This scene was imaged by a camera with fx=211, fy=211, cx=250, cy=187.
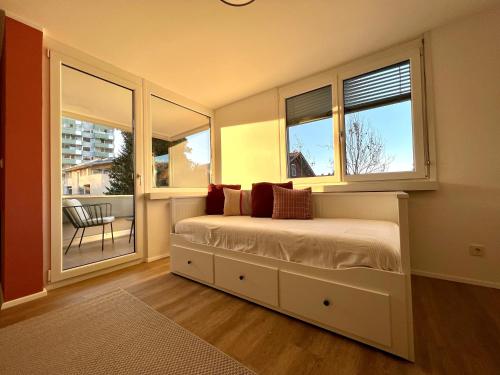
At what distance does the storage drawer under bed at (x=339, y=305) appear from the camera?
109 centimetres

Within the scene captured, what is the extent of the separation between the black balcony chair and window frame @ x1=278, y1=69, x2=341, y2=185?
7.73 feet

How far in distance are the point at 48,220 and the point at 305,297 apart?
7.50 ft

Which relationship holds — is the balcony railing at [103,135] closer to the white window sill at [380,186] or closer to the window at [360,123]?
the window at [360,123]

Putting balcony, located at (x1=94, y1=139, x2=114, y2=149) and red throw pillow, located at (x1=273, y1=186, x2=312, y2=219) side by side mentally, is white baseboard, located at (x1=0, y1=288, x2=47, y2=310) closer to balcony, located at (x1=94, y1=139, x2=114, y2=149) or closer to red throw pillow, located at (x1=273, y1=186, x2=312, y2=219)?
balcony, located at (x1=94, y1=139, x2=114, y2=149)

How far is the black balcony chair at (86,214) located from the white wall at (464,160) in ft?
11.3

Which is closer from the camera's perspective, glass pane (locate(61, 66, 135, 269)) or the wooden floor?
the wooden floor

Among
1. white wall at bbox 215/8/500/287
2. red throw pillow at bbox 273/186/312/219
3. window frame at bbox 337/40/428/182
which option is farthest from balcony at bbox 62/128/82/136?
white wall at bbox 215/8/500/287

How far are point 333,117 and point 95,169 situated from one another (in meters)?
2.90

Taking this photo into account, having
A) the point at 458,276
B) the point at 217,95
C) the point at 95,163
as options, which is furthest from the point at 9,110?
the point at 458,276

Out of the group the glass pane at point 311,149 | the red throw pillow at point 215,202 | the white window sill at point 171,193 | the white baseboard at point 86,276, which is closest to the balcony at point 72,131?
the white window sill at point 171,193

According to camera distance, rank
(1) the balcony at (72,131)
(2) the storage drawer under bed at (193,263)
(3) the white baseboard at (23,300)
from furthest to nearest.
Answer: (1) the balcony at (72,131) < (2) the storage drawer under bed at (193,263) < (3) the white baseboard at (23,300)

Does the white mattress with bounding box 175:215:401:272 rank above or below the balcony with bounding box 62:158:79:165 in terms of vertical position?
below

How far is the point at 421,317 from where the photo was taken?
138 centimetres

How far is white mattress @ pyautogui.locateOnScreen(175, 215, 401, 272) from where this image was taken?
114 centimetres
